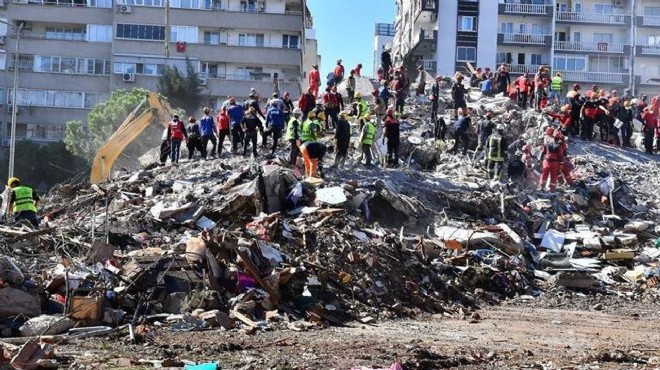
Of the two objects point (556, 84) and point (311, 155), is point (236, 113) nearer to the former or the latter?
point (311, 155)

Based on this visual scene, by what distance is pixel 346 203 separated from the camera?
17.6m

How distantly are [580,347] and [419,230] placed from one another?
27.7 ft

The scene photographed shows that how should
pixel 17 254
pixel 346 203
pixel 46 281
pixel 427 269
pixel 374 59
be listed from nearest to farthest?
pixel 46 281
pixel 17 254
pixel 427 269
pixel 346 203
pixel 374 59

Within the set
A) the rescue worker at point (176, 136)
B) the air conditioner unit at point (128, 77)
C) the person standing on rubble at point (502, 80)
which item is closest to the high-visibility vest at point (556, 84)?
the person standing on rubble at point (502, 80)

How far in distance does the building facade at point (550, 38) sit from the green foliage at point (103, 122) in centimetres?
2188

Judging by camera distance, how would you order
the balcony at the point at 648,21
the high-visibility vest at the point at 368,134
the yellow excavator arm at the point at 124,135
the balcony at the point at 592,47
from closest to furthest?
the high-visibility vest at the point at 368,134 → the yellow excavator arm at the point at 124,135 → the balcony at the point at 592,47 → the balcony at the point at 648,21

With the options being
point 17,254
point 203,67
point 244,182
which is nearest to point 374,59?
point 203,67

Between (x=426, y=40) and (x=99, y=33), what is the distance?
2055 centimetres

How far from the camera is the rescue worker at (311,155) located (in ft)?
61.5

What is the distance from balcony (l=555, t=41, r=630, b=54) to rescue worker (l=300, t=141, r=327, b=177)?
151ft

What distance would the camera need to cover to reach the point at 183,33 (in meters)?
52.1

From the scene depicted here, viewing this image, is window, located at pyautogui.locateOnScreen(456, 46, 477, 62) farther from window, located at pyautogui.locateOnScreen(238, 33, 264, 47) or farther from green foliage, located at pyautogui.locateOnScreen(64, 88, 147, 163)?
green foliage, located at pyautogui.locateOnScreen(64, 88, 147, 163)

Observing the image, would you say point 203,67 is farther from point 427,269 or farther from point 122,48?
point 427,269

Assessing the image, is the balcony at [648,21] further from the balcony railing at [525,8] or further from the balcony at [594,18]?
the balcony railing at [525,8]
